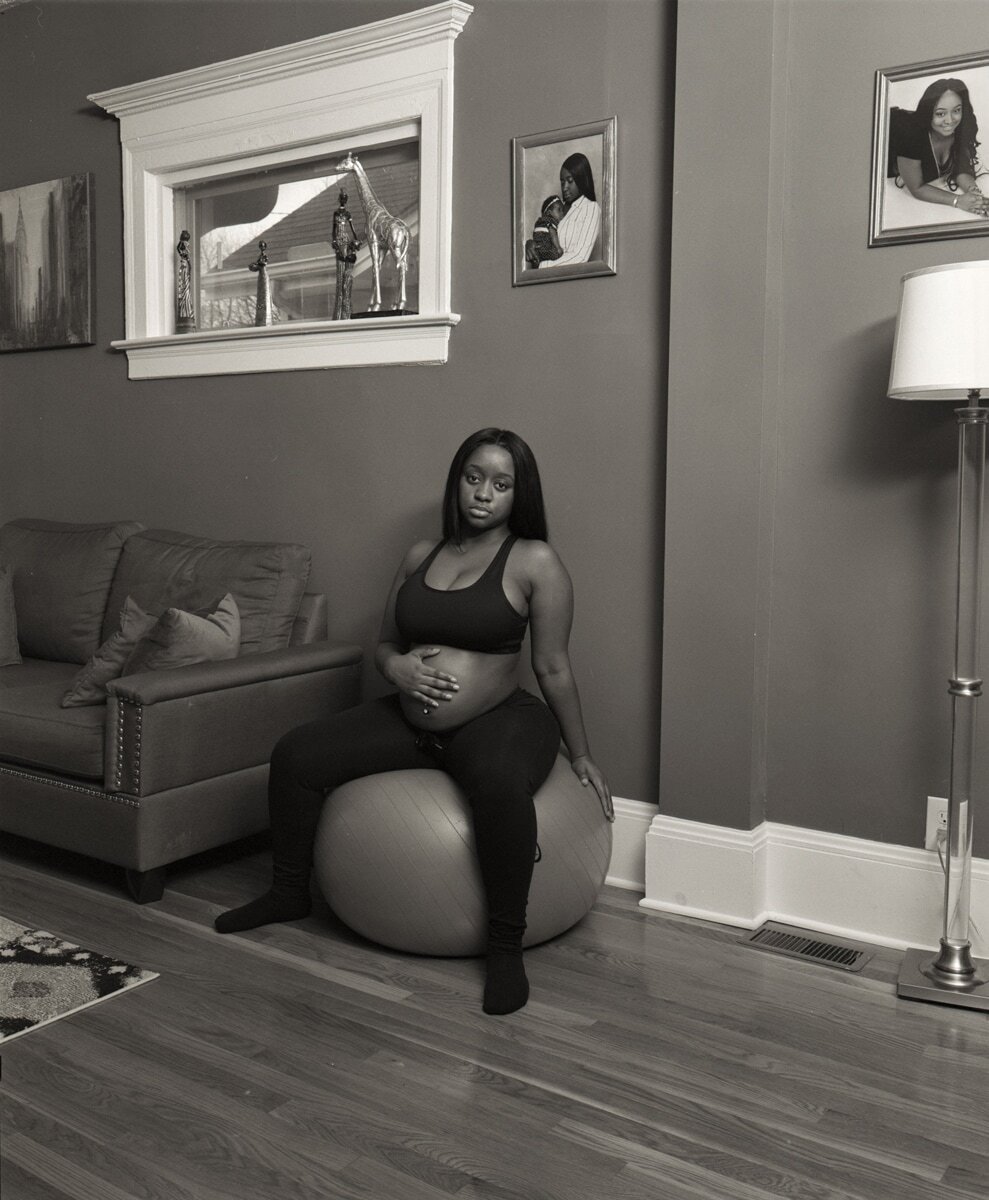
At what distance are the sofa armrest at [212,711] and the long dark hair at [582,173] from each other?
57.0 inches

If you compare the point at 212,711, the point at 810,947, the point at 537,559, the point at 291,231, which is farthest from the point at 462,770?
the point at 291,231

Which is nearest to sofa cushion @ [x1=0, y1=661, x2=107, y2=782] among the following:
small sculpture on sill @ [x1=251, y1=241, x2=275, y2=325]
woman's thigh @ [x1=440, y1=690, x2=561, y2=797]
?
woman's thigh @ [x1=440, y1=690, x2=561, y2=797]

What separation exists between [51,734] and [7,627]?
98 cm

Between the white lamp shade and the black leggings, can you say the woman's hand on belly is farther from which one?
the white lamp shade

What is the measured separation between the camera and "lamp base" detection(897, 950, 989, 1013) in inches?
92.3

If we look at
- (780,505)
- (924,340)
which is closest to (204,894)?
(780,505)

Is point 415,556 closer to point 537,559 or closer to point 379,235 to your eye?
point 537,559

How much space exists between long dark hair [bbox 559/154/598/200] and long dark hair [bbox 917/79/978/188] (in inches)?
32.7

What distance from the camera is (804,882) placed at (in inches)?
110

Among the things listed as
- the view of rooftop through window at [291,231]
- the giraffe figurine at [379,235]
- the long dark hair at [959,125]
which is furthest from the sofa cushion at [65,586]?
the long dark hair at [959,125]

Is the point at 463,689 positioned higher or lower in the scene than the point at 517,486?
lower

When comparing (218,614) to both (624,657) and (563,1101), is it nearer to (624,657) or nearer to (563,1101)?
(624,657)

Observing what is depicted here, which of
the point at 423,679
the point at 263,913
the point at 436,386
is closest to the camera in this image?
the point at 423,679

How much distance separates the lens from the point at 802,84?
2.67m
